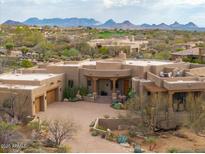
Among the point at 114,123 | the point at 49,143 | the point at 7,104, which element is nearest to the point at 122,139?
the point at 114,123

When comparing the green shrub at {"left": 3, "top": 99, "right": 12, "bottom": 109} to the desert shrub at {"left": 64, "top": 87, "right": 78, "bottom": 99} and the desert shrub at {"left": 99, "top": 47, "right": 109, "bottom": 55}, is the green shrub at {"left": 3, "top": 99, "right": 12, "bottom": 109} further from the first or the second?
the desert shrub at {"left": 99, "top": 47, "right": 109, "bottom": 55}

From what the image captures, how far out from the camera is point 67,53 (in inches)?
2579

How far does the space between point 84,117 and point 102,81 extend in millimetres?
7572

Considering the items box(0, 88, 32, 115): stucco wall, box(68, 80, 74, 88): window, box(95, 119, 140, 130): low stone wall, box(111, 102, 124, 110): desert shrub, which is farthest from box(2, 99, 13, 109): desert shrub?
box(68, 80, 74, 88): window

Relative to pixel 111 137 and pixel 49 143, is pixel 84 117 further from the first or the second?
pixel 49 143

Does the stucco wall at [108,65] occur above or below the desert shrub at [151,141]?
above

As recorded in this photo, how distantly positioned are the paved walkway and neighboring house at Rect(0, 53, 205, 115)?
1255 millimetres

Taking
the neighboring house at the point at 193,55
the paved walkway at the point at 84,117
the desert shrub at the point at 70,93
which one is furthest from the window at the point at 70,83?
the neighboring house at the point at 193,55

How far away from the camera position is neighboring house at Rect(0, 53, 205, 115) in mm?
31141

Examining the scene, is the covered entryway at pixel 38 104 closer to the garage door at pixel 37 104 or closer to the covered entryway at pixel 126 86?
the garage door at pixel 37 104

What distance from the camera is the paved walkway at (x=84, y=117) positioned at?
24.1 m

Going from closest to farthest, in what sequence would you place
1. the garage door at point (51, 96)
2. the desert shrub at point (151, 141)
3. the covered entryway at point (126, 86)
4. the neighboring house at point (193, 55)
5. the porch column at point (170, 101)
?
1. the desert shrub at point (151, 141)
2. the porch column at point (170, 101)
3. the garage door at point (51, 96)
4. the covered entryway at point (126, 86)
5. the neighboring house at point (193, 55)

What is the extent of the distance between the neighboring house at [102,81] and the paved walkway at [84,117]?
1.25m

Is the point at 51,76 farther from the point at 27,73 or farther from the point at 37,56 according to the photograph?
the point at 37,56
